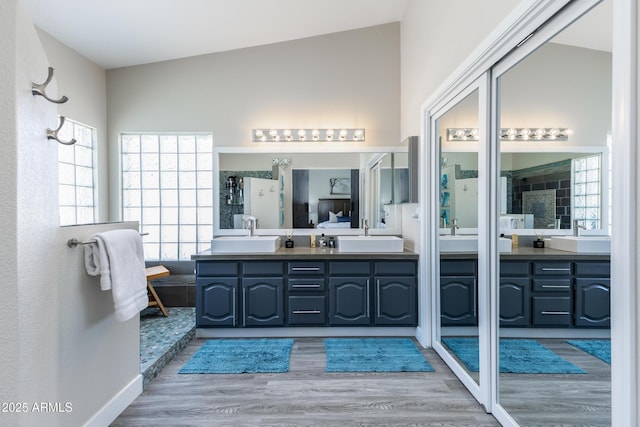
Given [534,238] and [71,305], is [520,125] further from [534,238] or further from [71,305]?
[71,305]

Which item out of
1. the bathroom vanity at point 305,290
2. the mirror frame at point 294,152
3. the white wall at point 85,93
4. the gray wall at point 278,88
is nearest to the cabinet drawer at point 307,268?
the bathroom vanity at point 305,290

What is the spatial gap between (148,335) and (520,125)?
3.45 m

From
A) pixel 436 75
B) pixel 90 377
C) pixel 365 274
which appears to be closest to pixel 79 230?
pixel 90 377

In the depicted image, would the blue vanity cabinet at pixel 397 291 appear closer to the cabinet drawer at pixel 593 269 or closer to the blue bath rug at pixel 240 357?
the blue bath rug at pixel 240 357

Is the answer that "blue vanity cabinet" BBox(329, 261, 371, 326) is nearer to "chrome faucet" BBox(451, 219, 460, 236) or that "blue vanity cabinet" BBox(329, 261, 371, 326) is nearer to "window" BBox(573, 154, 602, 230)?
"chrome faucet" BBox(451, 219, 460, 236)

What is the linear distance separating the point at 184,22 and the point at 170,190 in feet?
6.21

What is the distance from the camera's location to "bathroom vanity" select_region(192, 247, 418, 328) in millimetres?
3252

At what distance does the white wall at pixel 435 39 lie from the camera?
201cm

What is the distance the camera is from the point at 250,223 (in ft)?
12.5

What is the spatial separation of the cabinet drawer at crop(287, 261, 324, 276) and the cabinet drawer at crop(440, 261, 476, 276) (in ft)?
3.72

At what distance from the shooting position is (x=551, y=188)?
5.53ft

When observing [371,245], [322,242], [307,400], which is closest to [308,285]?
[322,242]

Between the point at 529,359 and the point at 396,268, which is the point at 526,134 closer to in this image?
the point at 529,359

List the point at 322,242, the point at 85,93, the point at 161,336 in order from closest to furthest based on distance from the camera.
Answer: the point at 161,336 < the point at 85,93 < the point at 322,242
